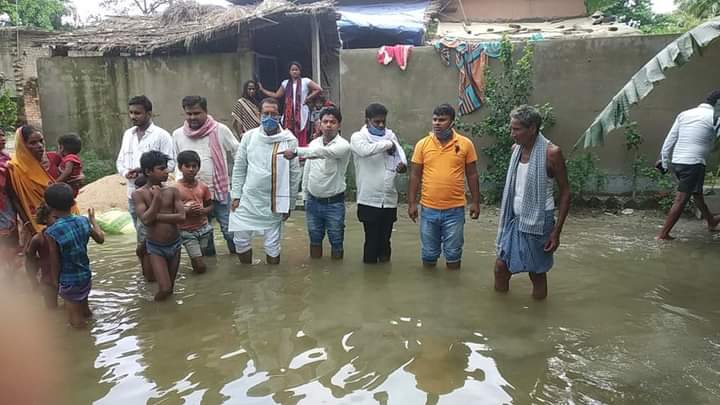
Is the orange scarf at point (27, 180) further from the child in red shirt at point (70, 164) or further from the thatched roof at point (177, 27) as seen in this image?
the thatched roof at point (177, 27)

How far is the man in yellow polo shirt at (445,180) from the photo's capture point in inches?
207

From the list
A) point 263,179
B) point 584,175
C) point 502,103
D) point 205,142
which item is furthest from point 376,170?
point 584,175

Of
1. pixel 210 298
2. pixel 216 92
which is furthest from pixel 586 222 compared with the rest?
pixel 216 92

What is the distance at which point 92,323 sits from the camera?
14.1 feet

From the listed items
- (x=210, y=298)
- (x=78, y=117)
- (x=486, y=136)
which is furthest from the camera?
(x=78, y=117)

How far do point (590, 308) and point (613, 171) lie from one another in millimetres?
4670

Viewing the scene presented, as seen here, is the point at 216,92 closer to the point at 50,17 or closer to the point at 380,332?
the point at 380,332

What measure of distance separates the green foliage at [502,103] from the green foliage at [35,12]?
2071 centimetres

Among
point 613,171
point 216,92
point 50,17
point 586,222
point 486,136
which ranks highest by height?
point 50,17

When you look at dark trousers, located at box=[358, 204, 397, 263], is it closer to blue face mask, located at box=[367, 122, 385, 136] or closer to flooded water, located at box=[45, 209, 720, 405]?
flooded water, located at box=[45, 209, 720, 405]

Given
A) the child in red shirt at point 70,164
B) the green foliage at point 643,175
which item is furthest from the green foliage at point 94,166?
the green foliage at point 643,175

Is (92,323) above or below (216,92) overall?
below

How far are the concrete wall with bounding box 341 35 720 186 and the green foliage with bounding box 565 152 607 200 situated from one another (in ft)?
0.74

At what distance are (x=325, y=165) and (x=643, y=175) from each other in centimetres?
523
